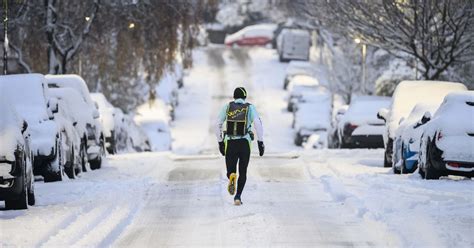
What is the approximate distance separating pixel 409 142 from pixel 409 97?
14.1 ft

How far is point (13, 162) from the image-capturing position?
13.9 metres

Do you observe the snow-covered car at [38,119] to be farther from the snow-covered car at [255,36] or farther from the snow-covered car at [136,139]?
the snow-covered car at [255,36]

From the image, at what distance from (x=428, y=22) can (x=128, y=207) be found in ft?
68.4

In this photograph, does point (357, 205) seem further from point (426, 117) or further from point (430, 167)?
point (426, 117)

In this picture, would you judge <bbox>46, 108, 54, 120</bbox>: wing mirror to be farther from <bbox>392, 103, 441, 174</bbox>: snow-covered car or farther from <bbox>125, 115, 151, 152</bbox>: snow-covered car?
<bbox>125, 115, 151, 152</bbox>: snow-covered car

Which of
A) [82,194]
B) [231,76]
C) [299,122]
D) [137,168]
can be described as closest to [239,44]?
[231,76]

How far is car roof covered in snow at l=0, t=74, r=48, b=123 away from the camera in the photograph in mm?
18609

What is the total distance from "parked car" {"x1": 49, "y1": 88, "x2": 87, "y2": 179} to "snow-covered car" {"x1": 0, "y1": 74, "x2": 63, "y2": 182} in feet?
1.48

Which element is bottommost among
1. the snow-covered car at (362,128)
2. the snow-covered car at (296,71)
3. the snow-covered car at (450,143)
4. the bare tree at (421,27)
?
the snow-covered car at (296,71)

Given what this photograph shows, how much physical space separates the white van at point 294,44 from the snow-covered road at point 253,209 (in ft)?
208

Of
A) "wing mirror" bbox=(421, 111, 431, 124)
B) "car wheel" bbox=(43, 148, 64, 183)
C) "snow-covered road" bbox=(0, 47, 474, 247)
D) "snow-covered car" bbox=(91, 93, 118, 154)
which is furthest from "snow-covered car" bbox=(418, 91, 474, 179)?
"snow-covered car" bbox=(91, 93, 118, 154)

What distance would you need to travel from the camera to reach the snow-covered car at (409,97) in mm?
23500

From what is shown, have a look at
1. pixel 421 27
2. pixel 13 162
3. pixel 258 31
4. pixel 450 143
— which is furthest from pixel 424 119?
pixel 258 31

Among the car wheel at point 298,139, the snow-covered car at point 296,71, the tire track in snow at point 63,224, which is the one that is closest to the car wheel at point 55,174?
the tire track in snow at point 63,224
